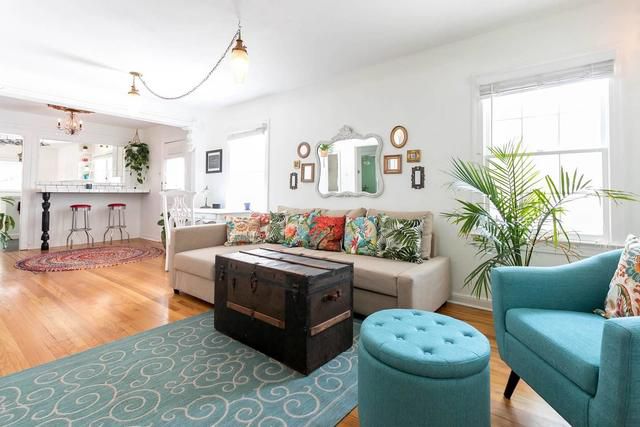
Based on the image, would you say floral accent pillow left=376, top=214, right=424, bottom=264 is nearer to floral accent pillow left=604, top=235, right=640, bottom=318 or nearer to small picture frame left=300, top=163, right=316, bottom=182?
floral accent pillow left=604, top=235, right=640, bottom=318

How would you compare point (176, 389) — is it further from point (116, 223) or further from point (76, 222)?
point (116, 223)

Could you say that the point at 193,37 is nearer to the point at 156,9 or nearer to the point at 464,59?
the point at 156,9

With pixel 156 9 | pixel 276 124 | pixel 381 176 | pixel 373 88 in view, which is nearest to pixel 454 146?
pixel 381 176

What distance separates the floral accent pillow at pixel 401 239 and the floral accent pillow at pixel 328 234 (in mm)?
481

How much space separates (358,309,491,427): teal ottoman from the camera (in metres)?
1.13

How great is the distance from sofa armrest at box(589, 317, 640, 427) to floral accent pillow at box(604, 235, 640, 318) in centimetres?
53

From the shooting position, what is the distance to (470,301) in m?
2.94

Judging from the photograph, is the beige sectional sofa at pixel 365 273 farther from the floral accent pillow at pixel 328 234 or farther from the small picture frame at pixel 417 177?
the small picture frame at pixel 417 177

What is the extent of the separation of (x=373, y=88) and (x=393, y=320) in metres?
2.84

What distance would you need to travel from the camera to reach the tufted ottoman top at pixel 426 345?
3.76 feet

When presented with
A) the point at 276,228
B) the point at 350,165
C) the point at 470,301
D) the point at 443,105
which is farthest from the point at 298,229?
the point at 443,105

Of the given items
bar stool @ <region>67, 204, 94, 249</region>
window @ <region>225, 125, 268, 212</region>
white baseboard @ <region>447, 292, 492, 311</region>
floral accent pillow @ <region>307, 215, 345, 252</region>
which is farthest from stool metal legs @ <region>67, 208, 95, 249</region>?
white baseboard @ <region>447, 292, 492, 311</region>

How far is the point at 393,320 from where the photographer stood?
1.51m

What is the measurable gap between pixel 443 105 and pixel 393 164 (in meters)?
0.75
